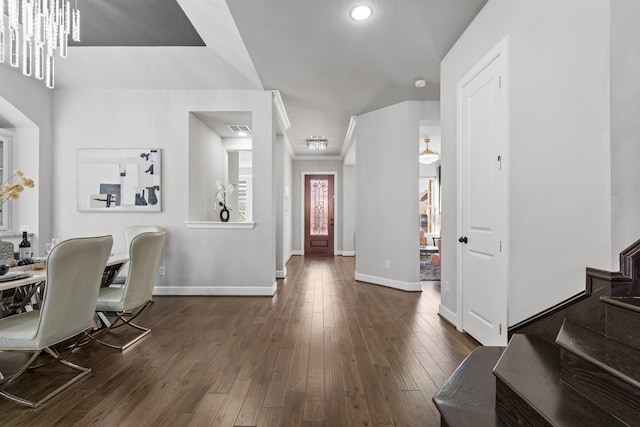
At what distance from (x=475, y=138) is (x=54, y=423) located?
11.0 ft

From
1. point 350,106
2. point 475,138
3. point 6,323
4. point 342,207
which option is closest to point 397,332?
point 475,138

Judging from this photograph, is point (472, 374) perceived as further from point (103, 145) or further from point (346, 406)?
point (103, 145)

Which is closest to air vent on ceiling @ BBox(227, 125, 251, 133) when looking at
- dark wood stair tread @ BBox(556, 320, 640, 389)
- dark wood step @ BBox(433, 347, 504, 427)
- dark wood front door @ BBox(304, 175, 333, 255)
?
dark wood front door @ BBox(304, 175, 333, 255)

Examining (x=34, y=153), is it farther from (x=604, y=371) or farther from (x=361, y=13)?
(x=604, y=371)

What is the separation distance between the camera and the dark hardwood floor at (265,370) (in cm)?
167

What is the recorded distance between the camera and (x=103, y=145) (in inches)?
164

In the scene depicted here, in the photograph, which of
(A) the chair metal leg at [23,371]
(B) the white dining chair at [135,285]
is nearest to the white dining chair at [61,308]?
(A) the chair metal leg at [23,371]

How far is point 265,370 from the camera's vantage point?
2158mm

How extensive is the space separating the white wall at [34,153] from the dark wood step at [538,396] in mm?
5119

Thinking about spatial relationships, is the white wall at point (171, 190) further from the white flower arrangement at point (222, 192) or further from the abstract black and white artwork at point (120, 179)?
the white flower arrangement at point (222, 192)

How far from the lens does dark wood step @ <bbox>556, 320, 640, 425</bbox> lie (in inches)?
37.8

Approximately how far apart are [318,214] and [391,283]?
439cm

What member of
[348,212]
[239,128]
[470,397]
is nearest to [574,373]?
[470,397]

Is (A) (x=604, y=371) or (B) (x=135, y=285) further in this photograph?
(B) (x=135, y=285)
